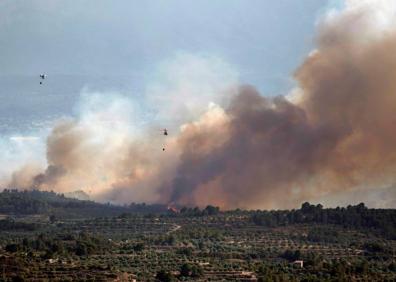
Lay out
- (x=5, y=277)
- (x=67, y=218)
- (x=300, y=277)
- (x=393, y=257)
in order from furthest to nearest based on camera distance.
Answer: (x=67, y=218), (x=393, y=257), (x=300, y=277), (x=5, y=277)

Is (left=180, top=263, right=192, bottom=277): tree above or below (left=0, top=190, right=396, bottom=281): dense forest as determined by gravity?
below

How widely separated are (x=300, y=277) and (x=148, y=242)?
103 feet

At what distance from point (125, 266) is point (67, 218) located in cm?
6543

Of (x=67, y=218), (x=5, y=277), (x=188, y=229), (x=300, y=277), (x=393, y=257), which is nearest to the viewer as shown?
(x=5, y=277)

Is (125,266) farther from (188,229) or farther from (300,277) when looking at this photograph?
(188,229)

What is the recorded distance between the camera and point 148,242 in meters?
149

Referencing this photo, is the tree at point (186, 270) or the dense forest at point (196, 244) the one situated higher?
the dense forest at point (196, 244)

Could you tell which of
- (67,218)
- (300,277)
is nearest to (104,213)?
(67,218)

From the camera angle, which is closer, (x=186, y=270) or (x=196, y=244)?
(x=186, y=270)

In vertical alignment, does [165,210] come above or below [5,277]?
above

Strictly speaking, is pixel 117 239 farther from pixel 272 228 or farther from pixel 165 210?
pixel 165 210

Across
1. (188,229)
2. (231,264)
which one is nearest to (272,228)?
(188,229)

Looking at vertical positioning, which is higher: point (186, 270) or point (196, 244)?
point (196, 244)

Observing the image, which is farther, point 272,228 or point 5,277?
point 272,228
